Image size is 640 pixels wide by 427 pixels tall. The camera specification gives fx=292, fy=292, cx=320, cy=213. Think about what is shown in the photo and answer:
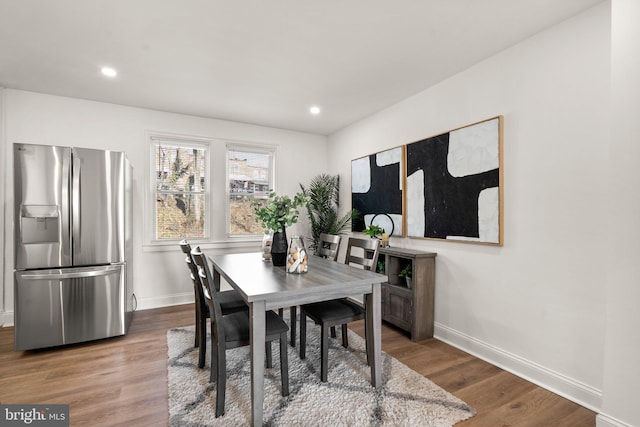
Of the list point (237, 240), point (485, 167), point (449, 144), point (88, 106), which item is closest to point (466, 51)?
point (449, 144)

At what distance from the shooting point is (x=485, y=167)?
8.28 ft

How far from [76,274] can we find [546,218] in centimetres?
401

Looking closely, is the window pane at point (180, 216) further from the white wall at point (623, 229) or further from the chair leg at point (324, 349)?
the white wall at point (623, 229)

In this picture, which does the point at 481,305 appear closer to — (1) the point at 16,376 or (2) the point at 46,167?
(1) the point at 16,376

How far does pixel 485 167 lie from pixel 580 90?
0.77 m

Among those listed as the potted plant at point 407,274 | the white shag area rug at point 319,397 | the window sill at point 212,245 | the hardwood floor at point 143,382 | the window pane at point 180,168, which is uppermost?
the window pane at point 180,168

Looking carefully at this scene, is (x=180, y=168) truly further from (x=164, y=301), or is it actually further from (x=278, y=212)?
(x=278, y=212)

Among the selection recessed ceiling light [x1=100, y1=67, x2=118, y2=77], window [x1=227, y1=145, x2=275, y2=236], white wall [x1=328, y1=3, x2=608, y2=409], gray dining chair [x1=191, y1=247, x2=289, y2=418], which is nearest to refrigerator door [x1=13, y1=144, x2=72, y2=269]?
recessed ceiling light [x1=100, y1=67, x2=118, y2=77]

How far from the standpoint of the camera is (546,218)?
2.15 meters

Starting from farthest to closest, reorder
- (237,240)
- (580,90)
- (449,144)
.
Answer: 1. (237,240)
2. (449,144)
3. (580,90)

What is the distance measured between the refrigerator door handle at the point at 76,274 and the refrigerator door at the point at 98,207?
0.07 m

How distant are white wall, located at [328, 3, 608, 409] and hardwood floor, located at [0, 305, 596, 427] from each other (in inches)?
8.8

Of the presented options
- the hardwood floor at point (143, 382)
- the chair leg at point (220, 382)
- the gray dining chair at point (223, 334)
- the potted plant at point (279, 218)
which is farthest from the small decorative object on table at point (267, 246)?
the hardwood floor at point (143, 382)

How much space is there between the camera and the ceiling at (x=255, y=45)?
6.33 feet
